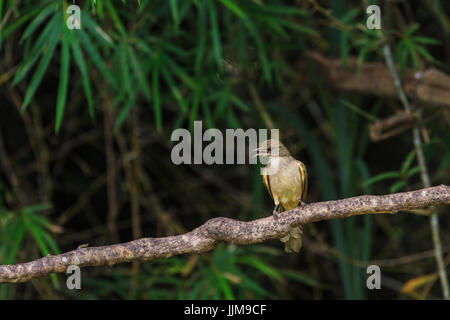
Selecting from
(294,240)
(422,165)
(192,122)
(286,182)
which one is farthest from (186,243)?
(422,165)

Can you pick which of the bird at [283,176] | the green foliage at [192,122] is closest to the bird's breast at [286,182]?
the bird at [283,176]

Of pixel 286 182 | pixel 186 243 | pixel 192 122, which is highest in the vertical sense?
pixel 192 122

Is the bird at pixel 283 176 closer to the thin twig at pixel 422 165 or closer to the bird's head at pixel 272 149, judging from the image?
the bird's head at pixel 272 149

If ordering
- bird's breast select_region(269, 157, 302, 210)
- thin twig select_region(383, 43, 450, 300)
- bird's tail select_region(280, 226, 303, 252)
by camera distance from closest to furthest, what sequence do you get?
bird's tail select_region(280, 226, 303, 252) < bird's breast select_region(269, 157, 302, 210) < thin twig select_region(383, 43, 450, 300)

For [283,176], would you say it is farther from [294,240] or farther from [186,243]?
[186,243]

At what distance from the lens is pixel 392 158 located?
170 inches

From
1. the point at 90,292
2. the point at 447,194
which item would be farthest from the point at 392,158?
the point at 447,194

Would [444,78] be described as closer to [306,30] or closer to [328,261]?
[306,30]

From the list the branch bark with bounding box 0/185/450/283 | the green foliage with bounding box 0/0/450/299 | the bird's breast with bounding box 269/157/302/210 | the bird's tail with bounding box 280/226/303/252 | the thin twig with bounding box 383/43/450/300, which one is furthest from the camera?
the green foliage with bounding box 0/0/450/299

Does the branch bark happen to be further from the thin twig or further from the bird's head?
the thin twig

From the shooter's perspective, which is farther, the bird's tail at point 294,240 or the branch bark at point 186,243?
the bird's tail at point 294,240

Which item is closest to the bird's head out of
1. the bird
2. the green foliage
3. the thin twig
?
the bird

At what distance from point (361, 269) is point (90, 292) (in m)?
1.58

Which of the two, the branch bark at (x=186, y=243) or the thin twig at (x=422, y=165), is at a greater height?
the thin twig at (x=422, y=165)
